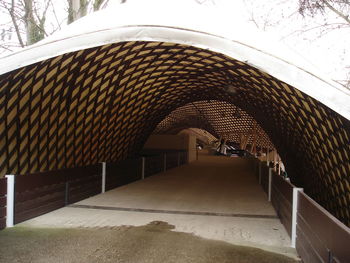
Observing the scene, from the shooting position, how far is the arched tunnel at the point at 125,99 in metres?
5.80

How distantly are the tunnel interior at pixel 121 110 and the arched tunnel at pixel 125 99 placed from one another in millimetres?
34

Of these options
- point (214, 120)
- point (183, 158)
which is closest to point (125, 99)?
point (183, 158)

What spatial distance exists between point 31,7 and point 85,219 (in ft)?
42.0

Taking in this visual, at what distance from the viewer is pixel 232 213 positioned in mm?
9180

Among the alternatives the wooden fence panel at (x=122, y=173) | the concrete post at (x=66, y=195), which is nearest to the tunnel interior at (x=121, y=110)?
the wooden fence panel at (x=122, y=173)

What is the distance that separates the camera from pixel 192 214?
900 cm

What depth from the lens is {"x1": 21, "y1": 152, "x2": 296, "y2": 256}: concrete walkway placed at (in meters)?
7.11

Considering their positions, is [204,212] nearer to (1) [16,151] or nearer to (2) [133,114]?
(1) [16,151]

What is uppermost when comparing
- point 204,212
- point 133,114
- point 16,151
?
point 133,114

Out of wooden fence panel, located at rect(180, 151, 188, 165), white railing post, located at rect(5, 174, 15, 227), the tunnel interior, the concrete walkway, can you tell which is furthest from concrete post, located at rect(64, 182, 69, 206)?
wooden fence panel, located at rect(180, 151, 188, 165)

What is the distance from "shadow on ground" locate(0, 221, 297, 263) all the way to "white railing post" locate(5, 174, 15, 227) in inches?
8.0

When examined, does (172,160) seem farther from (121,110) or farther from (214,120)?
(214,120)

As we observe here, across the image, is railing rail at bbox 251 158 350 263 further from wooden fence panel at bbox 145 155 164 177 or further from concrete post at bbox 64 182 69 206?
wooden fence panel at bbox 145 155 164 177

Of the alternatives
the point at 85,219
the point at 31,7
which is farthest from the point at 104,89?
the point at 31,7
